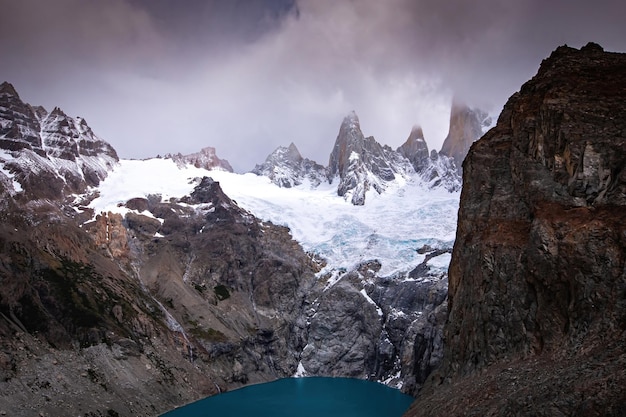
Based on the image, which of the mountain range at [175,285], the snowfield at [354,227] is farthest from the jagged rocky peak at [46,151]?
the snowfield at [354,227]

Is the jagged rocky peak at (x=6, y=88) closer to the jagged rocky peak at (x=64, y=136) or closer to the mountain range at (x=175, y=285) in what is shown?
the mountain range at (x=175, y=285)

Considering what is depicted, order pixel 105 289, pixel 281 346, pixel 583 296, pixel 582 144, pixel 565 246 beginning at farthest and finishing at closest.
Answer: pixel 281 346 < pixel 105 289 < pixel 582 144 < pixel 565 246 < pixel 583 296

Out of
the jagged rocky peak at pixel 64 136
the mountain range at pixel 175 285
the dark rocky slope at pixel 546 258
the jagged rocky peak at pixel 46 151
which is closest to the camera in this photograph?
the dark rocky slope at pixel 546 258

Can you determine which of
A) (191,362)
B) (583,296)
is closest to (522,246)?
(583,296)

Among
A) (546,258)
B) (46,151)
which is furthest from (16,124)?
(546,258)

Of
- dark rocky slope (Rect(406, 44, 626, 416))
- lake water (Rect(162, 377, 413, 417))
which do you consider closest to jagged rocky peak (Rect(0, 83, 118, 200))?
lake water (Rect(162, 377, 413, 417))

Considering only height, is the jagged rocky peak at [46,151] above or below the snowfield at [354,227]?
above

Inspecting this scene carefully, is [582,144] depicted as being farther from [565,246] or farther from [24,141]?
[24,141]
